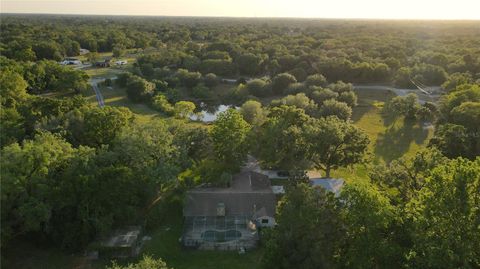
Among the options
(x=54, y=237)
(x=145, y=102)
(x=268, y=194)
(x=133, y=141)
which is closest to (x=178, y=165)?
(x=133, y=141)

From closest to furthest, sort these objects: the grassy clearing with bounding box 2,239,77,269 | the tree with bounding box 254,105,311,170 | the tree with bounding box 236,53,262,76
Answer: the grassy clearing with bounding box 2,239,77,269 < the tree with bounding box 254,105,311,170 < the tree with bounding box 236,53,262,76

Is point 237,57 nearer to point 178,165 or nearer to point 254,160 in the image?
point 254,160

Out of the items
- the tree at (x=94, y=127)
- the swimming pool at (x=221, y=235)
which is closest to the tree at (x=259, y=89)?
the tree at (x=94, y=127)

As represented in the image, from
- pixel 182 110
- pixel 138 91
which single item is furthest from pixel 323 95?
pixel 138 91

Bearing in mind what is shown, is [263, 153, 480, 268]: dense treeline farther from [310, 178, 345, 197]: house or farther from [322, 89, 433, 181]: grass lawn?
[322, 89, 433, 181]: grass lawn

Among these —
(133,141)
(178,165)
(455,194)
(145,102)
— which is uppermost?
(455,194)

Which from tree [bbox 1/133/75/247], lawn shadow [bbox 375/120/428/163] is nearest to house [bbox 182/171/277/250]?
tree [bbox 1/133/75/247]

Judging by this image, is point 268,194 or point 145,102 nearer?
point 268,194

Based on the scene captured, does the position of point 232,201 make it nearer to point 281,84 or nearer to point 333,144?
point 333,144
